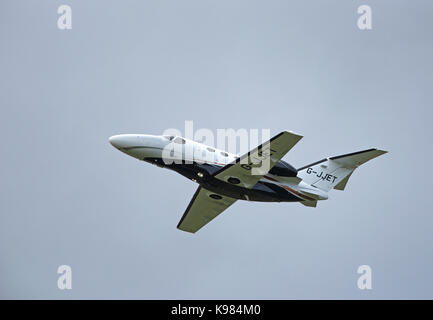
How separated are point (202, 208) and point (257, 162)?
7.61 meters

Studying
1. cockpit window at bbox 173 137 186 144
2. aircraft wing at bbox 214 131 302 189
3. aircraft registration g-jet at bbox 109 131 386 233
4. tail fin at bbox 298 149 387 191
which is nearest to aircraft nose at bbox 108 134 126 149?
aircraft registration g-jet at bbox 109 131 386 233

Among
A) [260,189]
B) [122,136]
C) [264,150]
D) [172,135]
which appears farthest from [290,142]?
[122,136]

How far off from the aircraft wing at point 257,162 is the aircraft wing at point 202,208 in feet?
12.0

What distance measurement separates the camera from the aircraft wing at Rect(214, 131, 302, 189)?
1238 inches

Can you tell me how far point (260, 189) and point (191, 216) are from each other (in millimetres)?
6252

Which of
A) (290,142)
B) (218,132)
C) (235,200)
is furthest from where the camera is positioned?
(235,200)

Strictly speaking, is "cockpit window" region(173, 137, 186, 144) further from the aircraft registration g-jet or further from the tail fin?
the tail fin

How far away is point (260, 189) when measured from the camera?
35.9 m

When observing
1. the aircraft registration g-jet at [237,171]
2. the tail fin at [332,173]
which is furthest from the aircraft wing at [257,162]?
the tail fin at [332,173]

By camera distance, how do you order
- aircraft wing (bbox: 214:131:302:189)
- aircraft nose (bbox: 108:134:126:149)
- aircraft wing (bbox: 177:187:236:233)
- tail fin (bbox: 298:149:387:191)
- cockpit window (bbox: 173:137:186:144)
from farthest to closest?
aircraft wing (bbox: 177:187:236:233) < tail fin (bbox: 298:149:387:191) < cockpit window (bbox: 173:137:186:144) < aircraft nose (bbox: 108:134:126:149) < aircraft wing (bbox: 214:131:302:189)

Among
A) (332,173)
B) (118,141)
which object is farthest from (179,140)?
(332,173)

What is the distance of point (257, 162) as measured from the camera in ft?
110

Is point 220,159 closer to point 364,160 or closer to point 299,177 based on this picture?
point 299,177

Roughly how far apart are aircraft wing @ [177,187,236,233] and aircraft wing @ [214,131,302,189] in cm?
364
